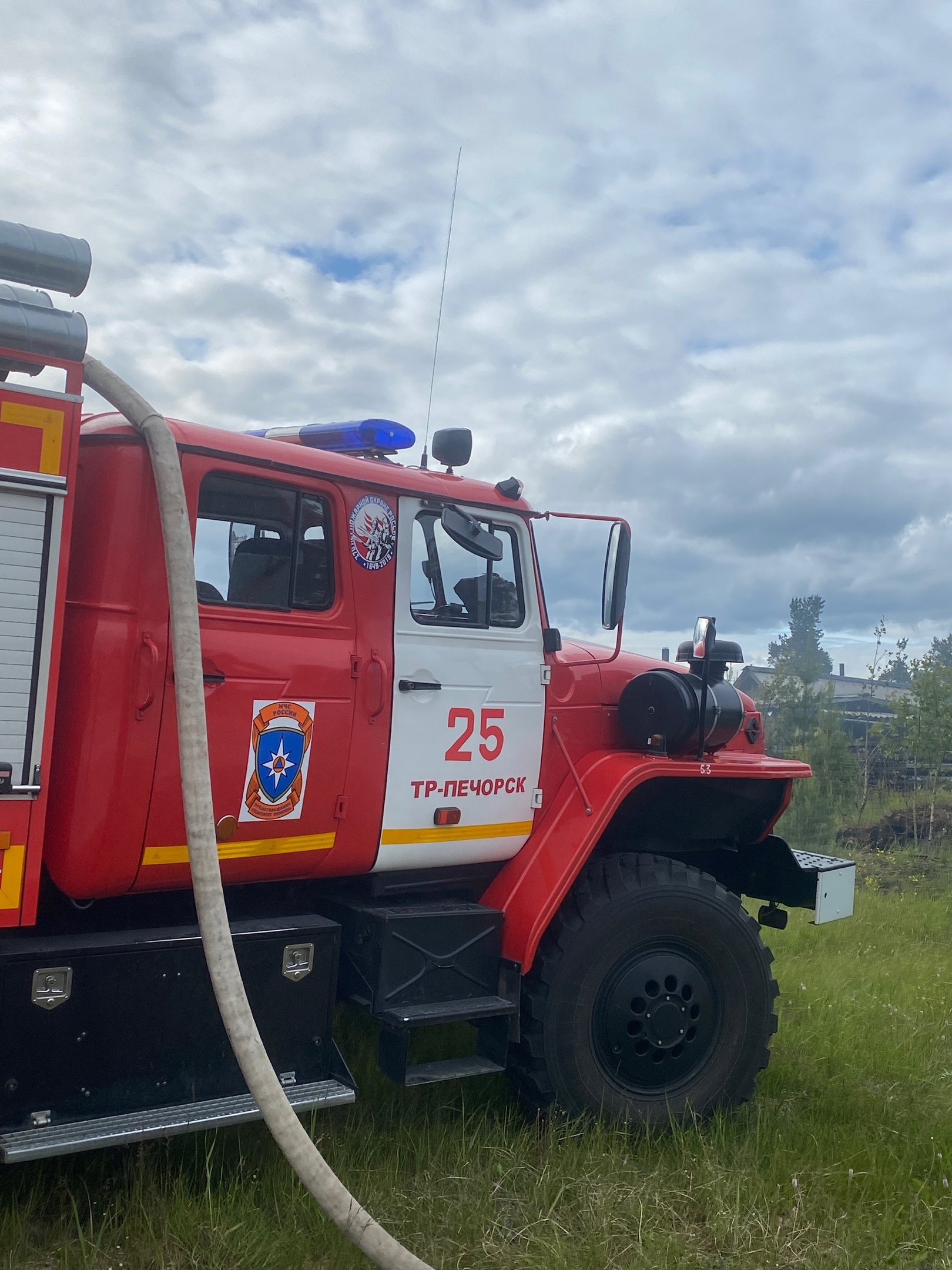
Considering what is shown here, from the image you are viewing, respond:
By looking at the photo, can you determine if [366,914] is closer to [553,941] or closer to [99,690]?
[553,941]

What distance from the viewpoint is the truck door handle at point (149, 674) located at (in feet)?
10.8

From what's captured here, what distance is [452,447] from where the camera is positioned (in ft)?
14.4

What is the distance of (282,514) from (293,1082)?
1934mm

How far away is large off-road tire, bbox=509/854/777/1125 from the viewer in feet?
13.6

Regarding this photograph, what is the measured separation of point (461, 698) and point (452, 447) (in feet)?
3.40

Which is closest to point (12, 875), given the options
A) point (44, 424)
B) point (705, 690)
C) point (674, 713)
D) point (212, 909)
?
point (212, 909)

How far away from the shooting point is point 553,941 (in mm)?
4191

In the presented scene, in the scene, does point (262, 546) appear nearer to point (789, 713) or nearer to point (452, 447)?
point (452, 447)

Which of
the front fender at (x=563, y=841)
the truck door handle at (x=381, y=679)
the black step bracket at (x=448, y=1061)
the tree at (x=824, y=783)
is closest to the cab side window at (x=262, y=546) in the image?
the truck door handle at (x=381, y=679)

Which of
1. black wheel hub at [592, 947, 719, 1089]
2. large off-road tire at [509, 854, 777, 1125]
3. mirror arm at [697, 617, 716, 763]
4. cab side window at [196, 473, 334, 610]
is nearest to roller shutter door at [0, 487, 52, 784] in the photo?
cab side window at [196, 473, 334, 610]

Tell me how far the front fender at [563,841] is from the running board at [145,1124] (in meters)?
0.91

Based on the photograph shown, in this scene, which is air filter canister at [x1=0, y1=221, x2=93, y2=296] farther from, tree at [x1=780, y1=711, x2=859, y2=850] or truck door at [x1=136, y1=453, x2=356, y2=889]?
tree at [x1=780, y1=711, x2=859, y2=850]

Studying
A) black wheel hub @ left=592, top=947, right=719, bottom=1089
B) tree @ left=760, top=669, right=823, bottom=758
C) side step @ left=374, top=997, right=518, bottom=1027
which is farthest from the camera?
tree @ left=760, top=669, right=823, bottom=758

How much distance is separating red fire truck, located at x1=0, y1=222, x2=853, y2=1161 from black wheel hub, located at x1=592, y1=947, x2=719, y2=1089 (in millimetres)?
12
